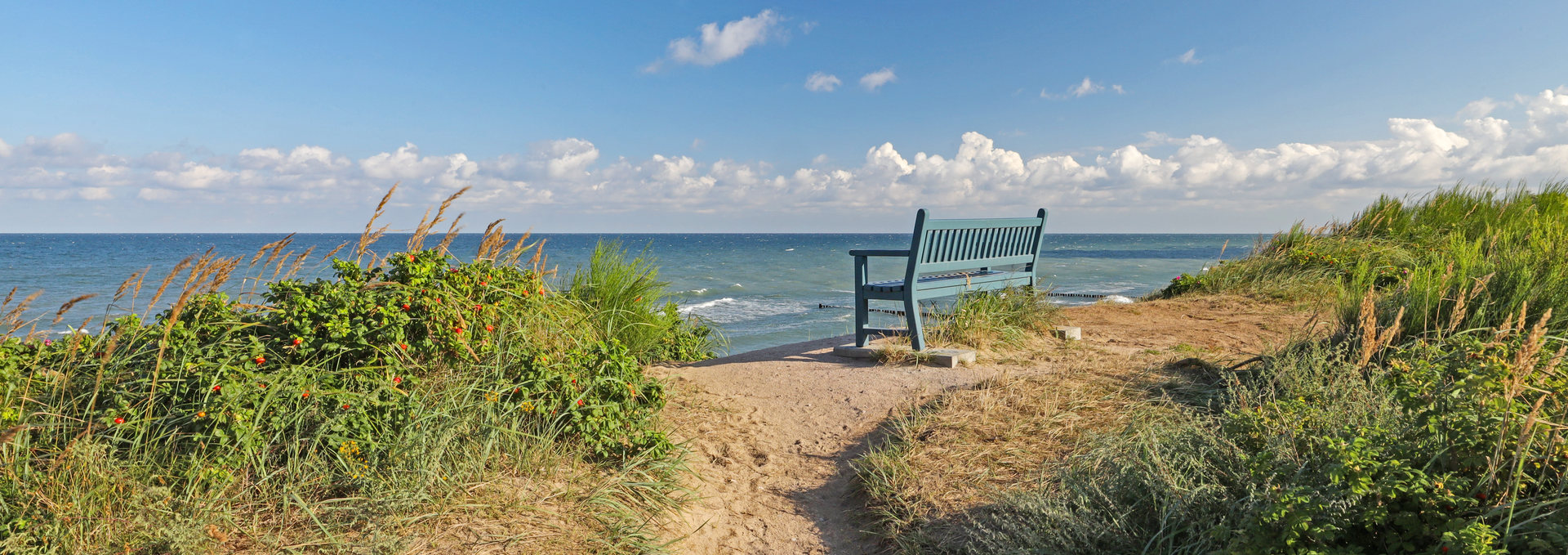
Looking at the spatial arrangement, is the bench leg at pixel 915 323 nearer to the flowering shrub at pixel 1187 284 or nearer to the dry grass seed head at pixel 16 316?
the dry grass seed head at pixel 16 316

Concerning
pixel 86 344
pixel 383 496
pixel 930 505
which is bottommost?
pixel 930 505

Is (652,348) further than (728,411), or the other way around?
(652,348)

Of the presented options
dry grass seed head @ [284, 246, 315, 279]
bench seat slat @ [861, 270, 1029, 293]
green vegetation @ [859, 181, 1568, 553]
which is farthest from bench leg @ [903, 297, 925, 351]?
dry grass seed head @ [284, 246, 315, 279]

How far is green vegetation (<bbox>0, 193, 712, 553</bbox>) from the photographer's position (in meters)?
2.52

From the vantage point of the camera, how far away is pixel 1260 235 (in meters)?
10.7

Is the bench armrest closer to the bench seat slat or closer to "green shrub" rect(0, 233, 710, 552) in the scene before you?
the bench seat slat

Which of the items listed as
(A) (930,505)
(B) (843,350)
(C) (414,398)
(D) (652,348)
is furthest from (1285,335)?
(C) (414,398)

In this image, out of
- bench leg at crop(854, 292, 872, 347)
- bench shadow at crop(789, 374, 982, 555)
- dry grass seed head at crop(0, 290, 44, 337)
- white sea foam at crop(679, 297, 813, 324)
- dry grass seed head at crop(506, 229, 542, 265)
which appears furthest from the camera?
white sea foam at crop(679, 297, 813, 324)

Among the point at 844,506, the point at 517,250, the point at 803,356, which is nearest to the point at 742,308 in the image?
the point at 803,356

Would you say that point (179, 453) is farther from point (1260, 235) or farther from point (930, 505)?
point (1260, 235)

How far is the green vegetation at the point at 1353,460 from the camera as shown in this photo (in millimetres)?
1823

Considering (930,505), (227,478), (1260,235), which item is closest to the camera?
(227,478)

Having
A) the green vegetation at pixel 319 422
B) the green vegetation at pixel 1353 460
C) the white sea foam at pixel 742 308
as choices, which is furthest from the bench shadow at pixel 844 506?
the white sea foam at pixel 742 308

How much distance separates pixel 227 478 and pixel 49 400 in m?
0.92
